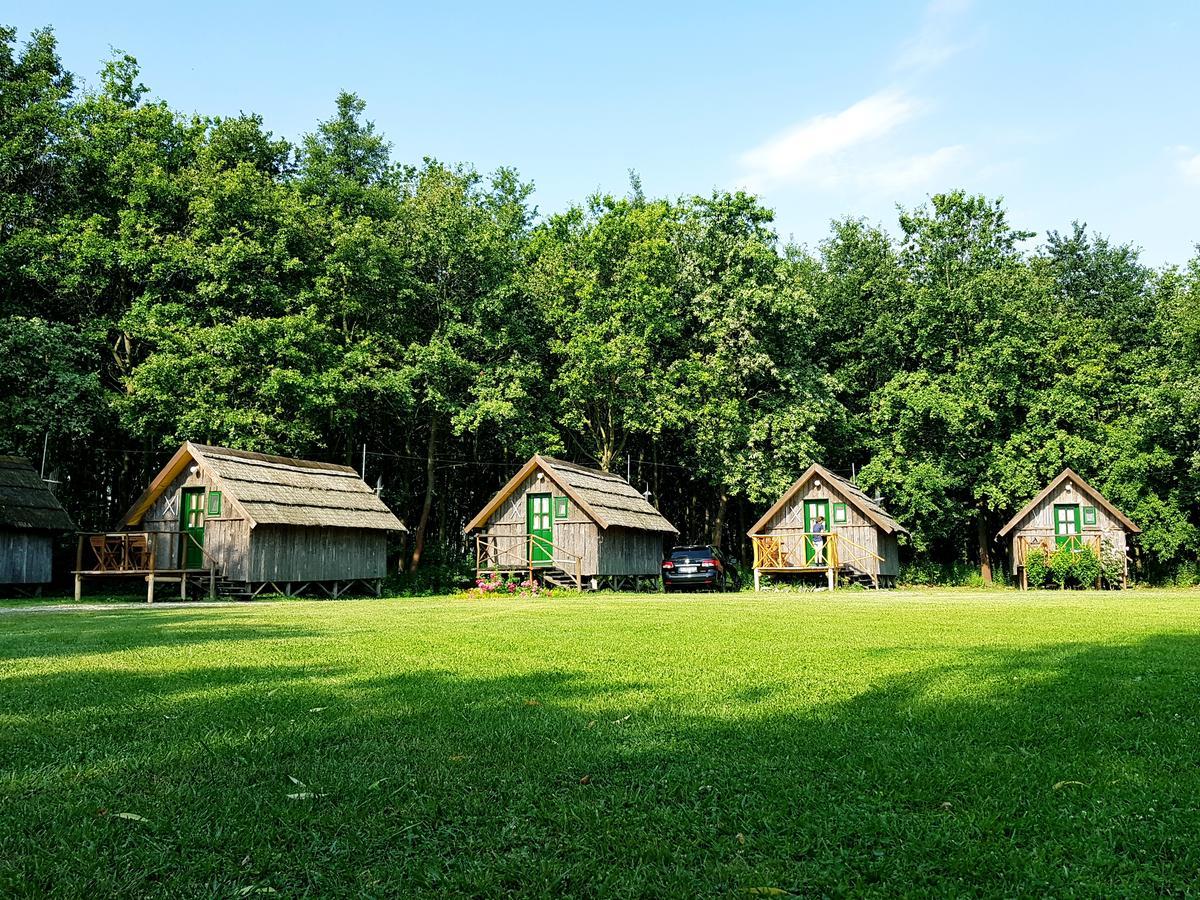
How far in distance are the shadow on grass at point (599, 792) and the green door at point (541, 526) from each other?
29398 mm

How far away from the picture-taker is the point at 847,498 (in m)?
38.3

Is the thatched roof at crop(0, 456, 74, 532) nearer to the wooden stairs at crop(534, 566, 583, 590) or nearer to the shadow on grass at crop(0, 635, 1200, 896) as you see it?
the wooden stairs at crop(534, 566, 583, 590)

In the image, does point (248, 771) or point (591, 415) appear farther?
point (591, 415)

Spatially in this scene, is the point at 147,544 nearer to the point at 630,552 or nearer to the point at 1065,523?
the point at 630,552

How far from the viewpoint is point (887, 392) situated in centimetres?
4225

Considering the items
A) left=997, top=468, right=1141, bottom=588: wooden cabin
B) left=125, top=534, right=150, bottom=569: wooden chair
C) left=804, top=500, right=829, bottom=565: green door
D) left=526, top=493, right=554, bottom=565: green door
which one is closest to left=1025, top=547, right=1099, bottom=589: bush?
left=997, top=468, right=1141, bottom=588: wooden cabin

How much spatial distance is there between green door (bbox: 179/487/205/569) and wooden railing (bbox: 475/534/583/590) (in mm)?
10402

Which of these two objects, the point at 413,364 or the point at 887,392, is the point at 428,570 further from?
the point at 887,392

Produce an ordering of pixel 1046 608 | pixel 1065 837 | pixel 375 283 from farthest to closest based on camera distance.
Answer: pixel 375 283
pixel 1046 608
pixel 1065 837

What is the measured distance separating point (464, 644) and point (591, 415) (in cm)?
3438

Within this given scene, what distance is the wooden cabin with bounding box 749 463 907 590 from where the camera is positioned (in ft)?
127

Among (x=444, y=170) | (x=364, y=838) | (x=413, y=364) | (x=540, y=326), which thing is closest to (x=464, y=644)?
(x=364, y=838)

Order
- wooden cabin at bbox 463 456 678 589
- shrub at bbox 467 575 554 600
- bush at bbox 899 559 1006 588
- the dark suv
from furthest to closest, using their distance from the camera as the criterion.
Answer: bush at bbox 899 559 1006 588 < the dark suv < wooden cabin at bbox 463 456 678 589 < shrub at bbox 467 575 554 600

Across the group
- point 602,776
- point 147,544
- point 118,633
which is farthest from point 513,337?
point 602,776
